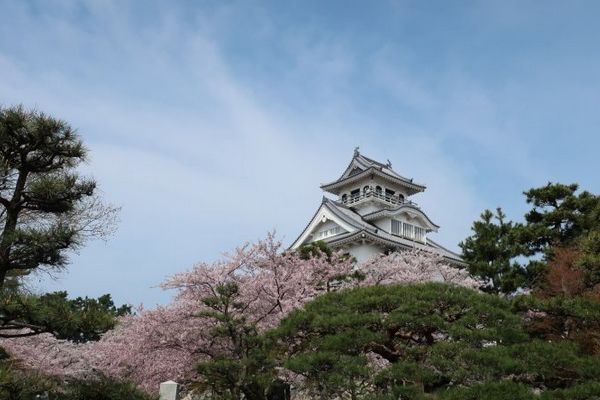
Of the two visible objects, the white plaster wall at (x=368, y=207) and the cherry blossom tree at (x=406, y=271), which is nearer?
the cherry blossom tree at (x=406, y=271)

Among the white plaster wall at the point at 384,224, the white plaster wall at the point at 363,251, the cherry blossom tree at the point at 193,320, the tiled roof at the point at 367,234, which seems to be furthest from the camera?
the white plaster wall at the point at 384,224

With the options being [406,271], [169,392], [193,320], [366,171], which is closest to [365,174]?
[366,171]

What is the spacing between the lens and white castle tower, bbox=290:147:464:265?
96.1ft

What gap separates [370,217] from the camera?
32.8m

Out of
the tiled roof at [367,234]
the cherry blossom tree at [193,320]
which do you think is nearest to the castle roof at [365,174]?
the tiled roof at [367,234]

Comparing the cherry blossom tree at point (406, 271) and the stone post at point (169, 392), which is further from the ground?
the cherry blossom tree at point (406, 271)

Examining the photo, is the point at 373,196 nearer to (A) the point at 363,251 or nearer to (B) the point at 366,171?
(B) the point at 366,171

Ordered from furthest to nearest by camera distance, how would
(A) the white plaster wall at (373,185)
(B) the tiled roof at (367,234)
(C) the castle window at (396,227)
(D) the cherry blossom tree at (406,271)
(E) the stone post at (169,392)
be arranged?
1. (A) the white plaster wall at (373,185)
2. (C) the castle window at (396,227)
3. (B) the tiled roof at (367,234)
4. (D) the cherry blossom tree at (406,271)
5. (E) the stone post at (169,392)

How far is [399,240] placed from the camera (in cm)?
3072

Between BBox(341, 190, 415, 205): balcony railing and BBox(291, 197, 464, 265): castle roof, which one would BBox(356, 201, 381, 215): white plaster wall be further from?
BBox(291, 197, 464, 265): castle roof

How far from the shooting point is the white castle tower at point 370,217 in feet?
96.1

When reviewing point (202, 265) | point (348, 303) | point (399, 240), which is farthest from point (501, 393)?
point (399, 240)

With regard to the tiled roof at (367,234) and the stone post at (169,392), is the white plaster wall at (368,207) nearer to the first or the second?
the tiled roof at (367,234)

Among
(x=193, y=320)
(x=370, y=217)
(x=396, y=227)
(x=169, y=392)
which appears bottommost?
(x=169, y=392)
